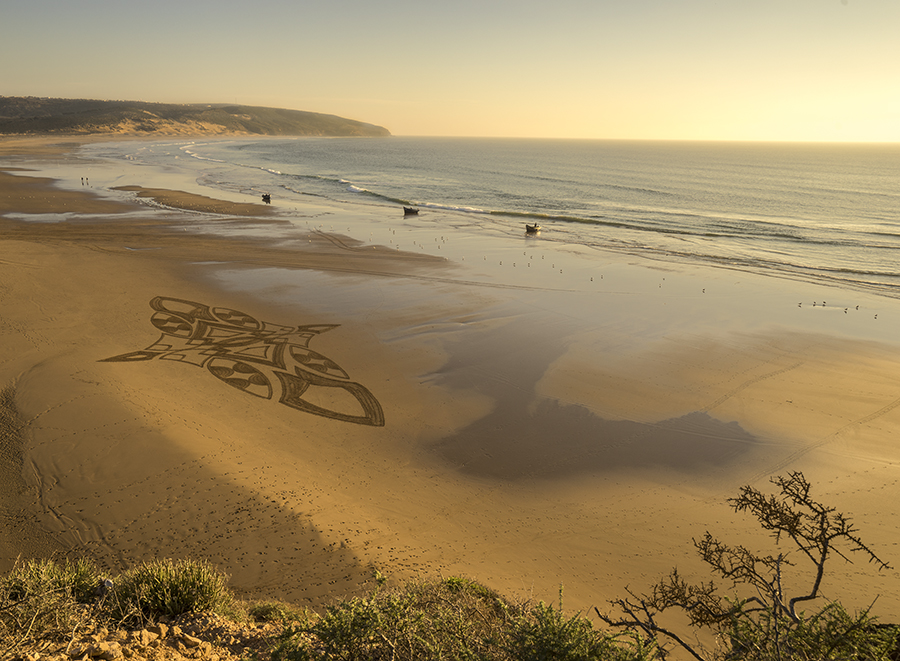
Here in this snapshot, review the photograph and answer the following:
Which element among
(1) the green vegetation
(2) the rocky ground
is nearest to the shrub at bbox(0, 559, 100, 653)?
(1) the green vegetation

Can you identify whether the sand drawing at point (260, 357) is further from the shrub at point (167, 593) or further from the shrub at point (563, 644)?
the shrub at point (563, 644)

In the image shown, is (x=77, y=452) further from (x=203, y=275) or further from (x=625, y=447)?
(x=203, y=275)

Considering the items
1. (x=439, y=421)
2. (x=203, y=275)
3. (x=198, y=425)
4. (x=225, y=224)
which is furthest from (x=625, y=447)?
(x=225, y=224)

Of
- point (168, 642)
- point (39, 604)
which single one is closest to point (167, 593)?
point (168, 642)

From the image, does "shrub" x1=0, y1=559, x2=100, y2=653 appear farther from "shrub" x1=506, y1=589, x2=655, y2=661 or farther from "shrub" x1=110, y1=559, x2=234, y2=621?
"shrub" x1=506, y1=589, x2=655, y2=661

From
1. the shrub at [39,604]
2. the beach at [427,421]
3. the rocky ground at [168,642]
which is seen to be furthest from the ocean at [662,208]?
the shrub at [39,604]

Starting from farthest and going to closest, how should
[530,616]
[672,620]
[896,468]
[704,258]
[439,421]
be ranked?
[704,258], [439,421], [896,468], [672,620], [530,616]

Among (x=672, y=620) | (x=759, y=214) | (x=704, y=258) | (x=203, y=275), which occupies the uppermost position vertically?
(x=759, y=214)

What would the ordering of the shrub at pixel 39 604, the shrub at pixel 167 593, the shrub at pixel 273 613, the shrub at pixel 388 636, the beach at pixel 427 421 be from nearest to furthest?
the shrub at pixel 39 604, the shrub at pixel 388 636, the shrub at pixel 167 593, the shrub at pixel 273 613, the beach at pixel 427 421
